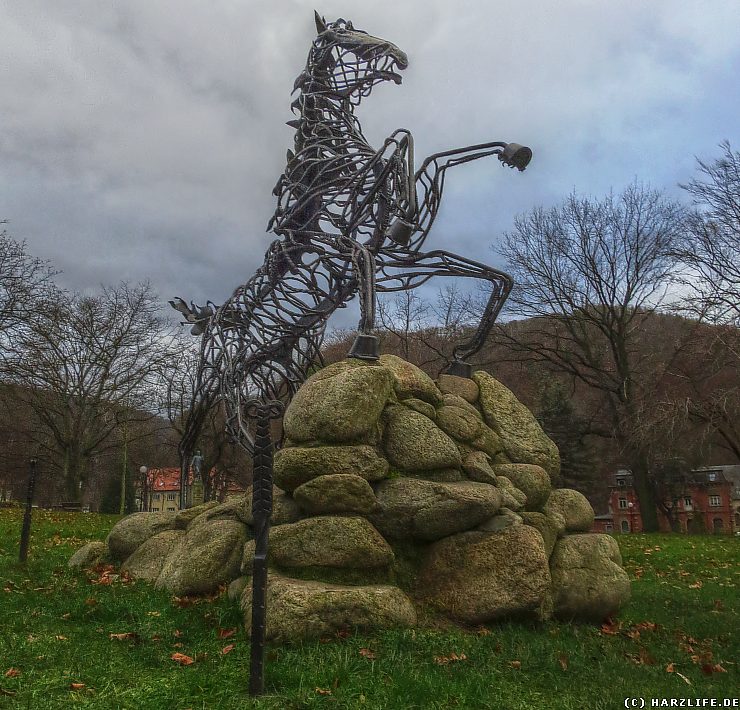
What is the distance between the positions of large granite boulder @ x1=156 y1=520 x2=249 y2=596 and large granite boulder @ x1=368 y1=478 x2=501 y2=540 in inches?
61.5

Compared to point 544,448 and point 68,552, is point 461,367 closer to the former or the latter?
point 544,448

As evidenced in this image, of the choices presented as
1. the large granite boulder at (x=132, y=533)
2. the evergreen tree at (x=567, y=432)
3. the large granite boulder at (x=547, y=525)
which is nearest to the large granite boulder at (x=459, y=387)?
the large granite boulder at (x=547, y=525)

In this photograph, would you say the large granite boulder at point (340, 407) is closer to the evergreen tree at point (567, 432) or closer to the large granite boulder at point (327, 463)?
the large granite boulder at point (327, 463)

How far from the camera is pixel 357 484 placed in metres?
6.14

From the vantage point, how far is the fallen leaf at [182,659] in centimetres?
489

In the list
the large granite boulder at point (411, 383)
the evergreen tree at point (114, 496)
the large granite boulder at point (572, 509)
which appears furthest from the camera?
the evergreen tree at point (114, 496)

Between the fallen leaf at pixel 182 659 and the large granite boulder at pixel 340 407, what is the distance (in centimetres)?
223

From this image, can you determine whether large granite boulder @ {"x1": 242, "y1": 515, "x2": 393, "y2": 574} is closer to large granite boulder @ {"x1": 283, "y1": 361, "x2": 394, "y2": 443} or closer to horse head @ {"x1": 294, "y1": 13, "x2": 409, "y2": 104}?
large granite boulder @ {"x1": 283, "y1": 361, "x2": 394, "y2": 443}

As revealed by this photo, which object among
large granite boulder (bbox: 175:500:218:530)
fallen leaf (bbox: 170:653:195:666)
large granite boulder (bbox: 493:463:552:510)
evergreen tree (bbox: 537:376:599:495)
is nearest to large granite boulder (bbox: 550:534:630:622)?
large granite boulder (bbox: 493:463:552:510)

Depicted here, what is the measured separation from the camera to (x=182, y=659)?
494 cm

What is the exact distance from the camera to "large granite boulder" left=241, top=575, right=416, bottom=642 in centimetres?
521

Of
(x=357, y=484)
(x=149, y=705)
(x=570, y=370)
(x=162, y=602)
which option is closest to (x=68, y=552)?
(x=162, y=602)

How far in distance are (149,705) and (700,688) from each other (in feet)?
11.9

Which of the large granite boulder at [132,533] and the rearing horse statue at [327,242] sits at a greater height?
the rearing horse statue at [327,242]
